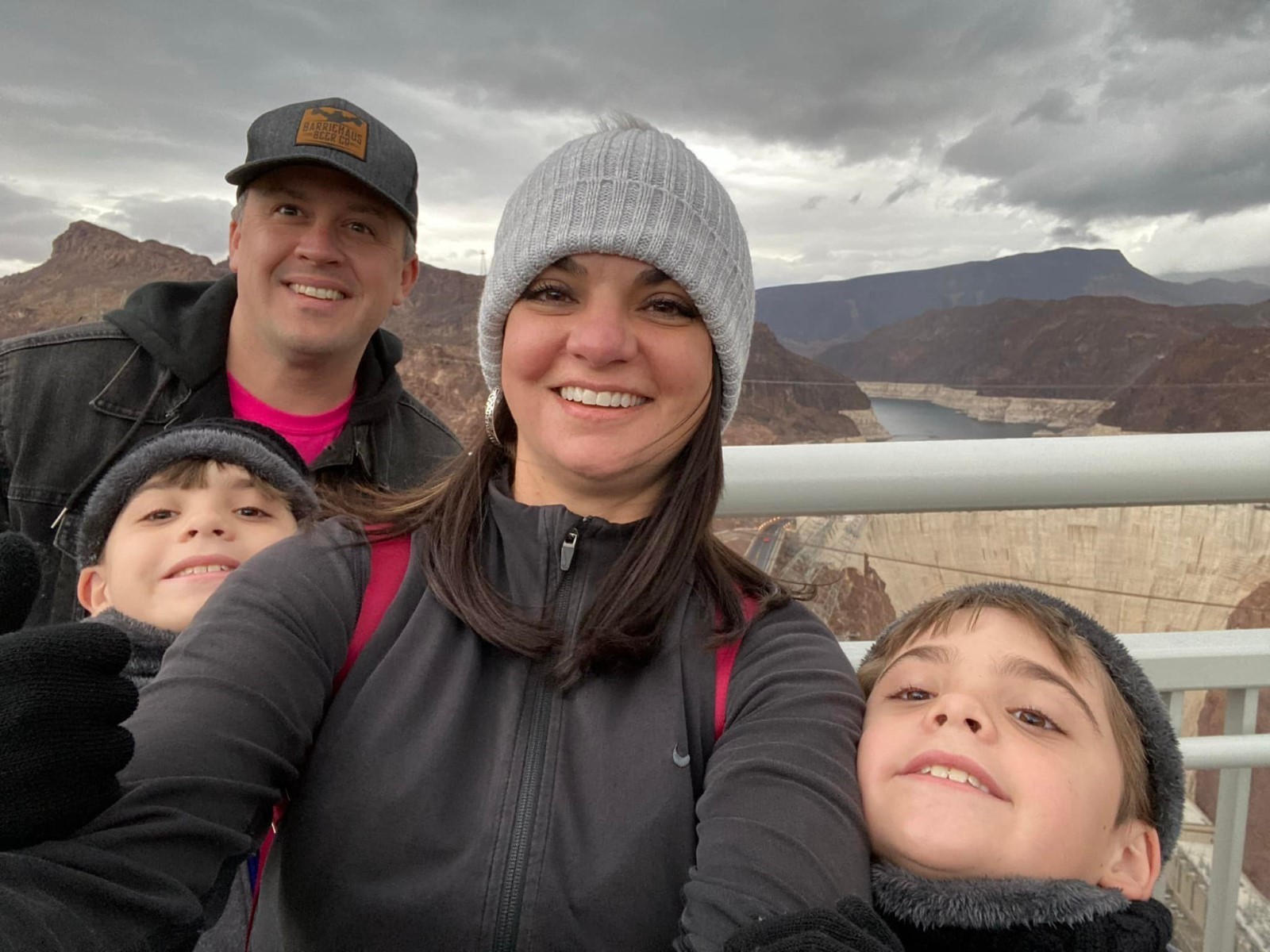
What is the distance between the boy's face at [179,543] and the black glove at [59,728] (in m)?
0.53

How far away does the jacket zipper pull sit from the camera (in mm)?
1094

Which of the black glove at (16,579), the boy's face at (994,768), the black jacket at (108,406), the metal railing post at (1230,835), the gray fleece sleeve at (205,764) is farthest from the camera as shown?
the black jacket at (108,406)

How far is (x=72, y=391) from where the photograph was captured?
1849 millimetres

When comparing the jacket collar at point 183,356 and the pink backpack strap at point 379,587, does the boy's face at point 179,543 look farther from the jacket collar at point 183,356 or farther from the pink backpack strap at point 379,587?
the jacket collar at point 183,356

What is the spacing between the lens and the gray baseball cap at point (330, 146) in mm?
1971

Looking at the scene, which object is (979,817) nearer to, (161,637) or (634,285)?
(634,285)

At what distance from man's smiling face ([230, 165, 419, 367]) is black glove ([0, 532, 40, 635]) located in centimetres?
124

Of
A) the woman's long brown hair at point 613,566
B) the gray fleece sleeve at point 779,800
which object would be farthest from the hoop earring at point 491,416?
the gray fleece sleeve at point 779,800

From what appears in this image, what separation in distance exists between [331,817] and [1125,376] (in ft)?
63.2

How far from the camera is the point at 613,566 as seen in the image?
43.8 inches

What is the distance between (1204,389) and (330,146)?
14909 mm

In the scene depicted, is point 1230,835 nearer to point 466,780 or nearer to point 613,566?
point 613,566

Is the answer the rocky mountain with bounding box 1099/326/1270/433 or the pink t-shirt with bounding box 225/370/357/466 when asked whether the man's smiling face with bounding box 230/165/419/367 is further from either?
the rocky mountain with bounding box 1099/326/1270/433

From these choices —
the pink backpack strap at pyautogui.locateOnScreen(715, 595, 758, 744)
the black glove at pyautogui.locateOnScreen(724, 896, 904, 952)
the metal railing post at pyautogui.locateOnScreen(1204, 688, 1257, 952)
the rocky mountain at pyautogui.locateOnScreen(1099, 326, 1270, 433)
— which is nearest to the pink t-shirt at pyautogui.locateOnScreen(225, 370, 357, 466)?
the pink backpack strap at pyautogui.locateOnScreen(715, 595, 758, 744)
